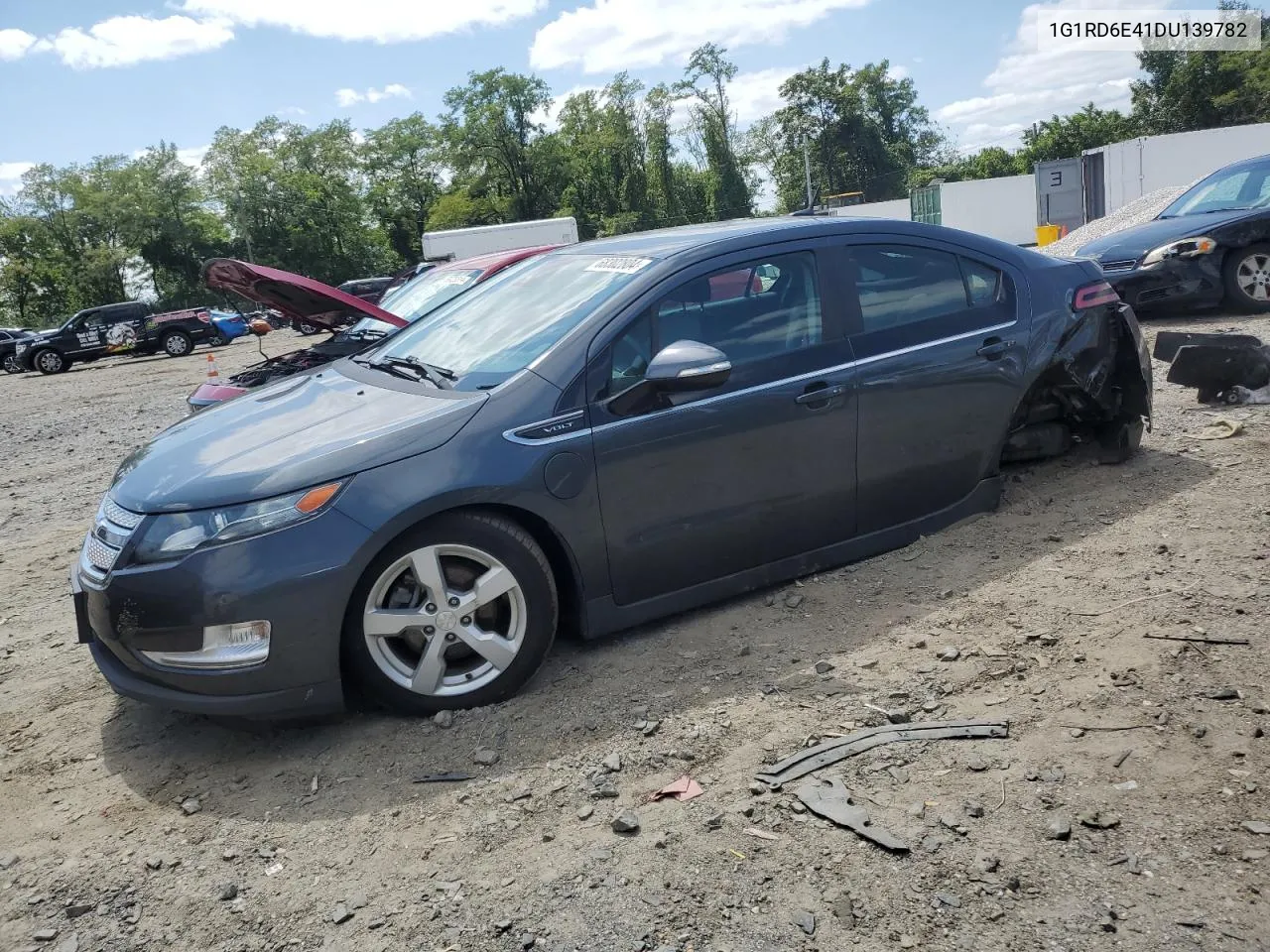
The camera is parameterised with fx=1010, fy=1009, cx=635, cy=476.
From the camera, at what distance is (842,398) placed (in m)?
4.16

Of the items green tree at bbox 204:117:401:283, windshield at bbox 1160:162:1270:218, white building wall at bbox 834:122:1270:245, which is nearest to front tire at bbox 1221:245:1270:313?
windshield at bbox 1160:162:1270:218

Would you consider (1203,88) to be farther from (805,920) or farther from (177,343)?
(805,920)

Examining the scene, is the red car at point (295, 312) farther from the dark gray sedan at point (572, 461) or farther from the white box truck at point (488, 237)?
the white box truck at point (488, 237)

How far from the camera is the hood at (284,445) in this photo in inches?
130

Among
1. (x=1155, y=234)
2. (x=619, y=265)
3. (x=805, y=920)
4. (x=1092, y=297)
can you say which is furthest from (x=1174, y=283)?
(x=805, y=920)

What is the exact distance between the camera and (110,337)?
29.8 m

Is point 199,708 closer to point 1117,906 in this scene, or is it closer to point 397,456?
point 397,456

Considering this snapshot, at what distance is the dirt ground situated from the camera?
7.95 ft

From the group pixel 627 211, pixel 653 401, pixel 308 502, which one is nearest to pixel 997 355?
pixel 653 401

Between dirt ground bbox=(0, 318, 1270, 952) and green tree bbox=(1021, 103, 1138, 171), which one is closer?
dirt ground bbox=(0, 318, 1270, 952)

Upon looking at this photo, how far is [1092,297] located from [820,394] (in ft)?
6.05

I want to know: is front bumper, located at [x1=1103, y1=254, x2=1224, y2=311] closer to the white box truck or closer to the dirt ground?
the dirt ground

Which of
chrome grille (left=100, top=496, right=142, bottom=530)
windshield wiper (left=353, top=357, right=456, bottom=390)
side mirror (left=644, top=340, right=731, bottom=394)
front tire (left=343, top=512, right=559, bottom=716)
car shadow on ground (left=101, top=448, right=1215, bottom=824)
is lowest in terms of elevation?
car shadow on ground (left=101, top=448, right=1215, bottom=824)

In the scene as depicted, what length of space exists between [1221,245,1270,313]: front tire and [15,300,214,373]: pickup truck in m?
28.6
